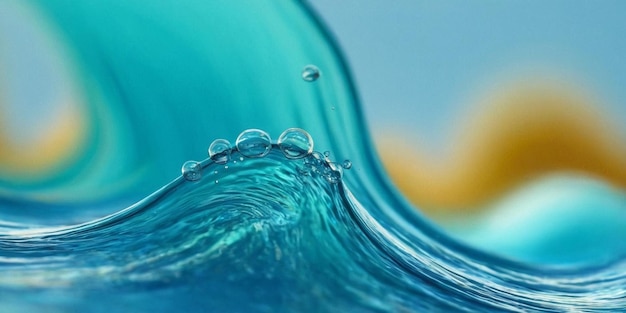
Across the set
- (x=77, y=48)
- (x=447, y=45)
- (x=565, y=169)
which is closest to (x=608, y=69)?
(x=565, y=169)

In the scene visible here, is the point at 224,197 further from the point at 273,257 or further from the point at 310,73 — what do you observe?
the point at 310,73

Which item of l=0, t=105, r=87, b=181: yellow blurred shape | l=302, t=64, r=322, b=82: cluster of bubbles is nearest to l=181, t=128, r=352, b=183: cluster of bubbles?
l=302, t=64, r=322, b=82: cluster of bubbles

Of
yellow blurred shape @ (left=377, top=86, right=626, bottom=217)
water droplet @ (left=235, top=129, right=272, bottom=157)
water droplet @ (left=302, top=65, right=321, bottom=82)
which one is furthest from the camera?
yellow blurred shape @ (left=377, top=86, right=626, bottom=217)

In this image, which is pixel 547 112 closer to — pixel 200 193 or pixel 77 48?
pixel 200 193

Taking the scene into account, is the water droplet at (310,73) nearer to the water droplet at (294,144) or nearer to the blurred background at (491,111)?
the blurred background at (491,111)

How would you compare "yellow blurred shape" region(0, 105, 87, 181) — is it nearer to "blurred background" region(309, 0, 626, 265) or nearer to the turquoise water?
the turquoise water
